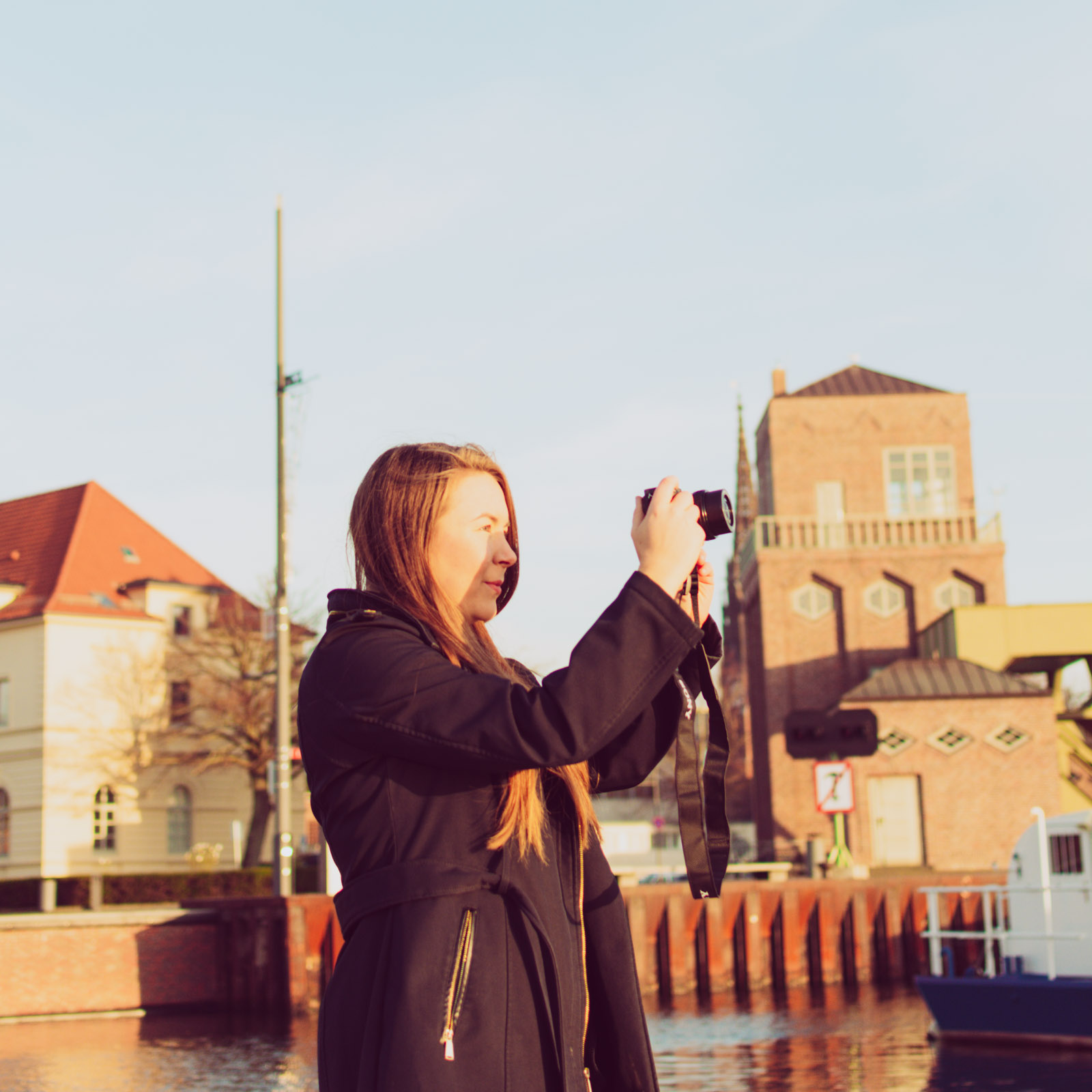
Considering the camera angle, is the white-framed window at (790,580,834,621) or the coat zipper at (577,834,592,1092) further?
the white-framed window at (790,580,834,621)

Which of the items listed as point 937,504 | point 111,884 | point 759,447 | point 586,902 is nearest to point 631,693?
point 586,902

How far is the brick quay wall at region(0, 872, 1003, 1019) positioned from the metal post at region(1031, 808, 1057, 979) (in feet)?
13.5

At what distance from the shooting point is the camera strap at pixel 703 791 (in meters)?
2.38

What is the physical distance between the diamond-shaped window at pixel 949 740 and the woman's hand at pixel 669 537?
3720 centimetres

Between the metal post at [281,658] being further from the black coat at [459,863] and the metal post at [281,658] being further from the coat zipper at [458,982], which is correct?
the coat zipper at [458,982]

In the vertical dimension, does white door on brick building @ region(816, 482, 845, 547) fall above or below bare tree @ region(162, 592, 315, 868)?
above

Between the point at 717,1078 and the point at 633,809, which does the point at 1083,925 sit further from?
the point at 633,809

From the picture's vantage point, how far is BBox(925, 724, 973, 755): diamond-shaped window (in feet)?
124

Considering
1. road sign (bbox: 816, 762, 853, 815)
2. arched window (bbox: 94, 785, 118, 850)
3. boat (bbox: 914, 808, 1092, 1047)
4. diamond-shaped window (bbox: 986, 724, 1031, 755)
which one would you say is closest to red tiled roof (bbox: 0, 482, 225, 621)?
arched window (bbox: 94, 785, 118, 850)

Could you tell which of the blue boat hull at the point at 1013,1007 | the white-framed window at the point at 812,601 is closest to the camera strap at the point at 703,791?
the blue boat hull at the point at 1013,1007

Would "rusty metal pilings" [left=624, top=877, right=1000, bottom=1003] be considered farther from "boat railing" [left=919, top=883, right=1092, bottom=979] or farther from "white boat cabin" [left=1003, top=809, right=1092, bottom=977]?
"white boat cabin" [left=1003, top=809, right=1092, bottom=977]

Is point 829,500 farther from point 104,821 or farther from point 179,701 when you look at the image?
point 104,821

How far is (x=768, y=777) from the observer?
41.7m

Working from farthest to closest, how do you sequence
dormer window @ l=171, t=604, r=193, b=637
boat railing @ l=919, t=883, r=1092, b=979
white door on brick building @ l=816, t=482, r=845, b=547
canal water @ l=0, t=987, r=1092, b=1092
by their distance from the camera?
dormer window @ l=171, t=604, r=193, b=637, white door on brick building @ l=816, t=482, r=845, b=547, boat railing @ l=919, t=883, r=1092, b=979, canal water @ l=0, t=987, r=1092, b=1092
